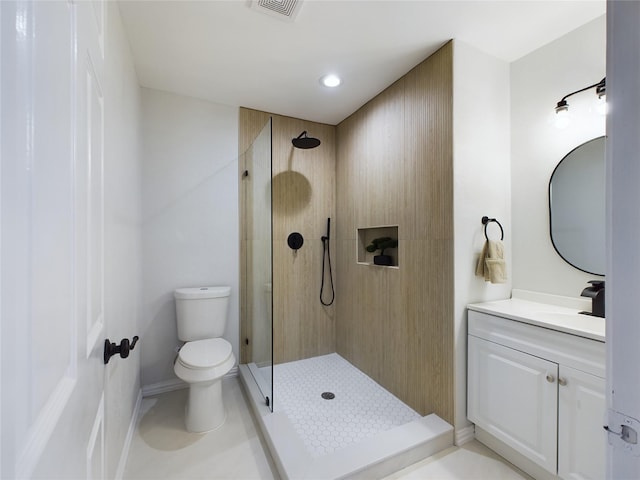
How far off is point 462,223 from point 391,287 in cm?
77

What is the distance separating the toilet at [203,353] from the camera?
186cm

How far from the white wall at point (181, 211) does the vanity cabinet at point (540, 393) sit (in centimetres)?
202

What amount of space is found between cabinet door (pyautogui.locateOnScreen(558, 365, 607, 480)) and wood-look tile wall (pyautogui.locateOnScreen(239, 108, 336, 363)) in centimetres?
198

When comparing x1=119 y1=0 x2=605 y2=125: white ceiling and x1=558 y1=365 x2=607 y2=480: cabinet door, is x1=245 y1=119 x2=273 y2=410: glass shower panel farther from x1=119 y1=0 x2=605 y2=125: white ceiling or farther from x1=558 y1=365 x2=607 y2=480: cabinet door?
x1=558 y1=365 x2=607 y2=480: cabinet door

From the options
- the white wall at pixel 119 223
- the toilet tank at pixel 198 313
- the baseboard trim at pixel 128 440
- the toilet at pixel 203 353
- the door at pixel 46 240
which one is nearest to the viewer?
the door at pixel 46 240

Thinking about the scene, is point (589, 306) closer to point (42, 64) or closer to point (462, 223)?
point (462, 223)

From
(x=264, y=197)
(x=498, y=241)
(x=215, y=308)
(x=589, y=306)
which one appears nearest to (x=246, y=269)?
(x=215, y=308)

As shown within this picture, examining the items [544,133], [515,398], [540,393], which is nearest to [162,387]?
[515,398]

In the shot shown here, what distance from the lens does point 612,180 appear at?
0.45 m

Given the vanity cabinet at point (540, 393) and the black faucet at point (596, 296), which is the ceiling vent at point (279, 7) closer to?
the vanity cabinet at point (540, 393)

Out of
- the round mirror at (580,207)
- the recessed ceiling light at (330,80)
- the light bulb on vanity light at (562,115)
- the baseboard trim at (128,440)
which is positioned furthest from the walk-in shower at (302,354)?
the light bulb on vanity light at (562,115)

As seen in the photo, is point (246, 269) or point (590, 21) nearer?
point (590, 21)

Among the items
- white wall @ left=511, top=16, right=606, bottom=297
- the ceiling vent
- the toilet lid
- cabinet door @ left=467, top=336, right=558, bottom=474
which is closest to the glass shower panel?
the toilet lid

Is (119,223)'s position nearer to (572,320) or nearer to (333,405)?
(333,405)
